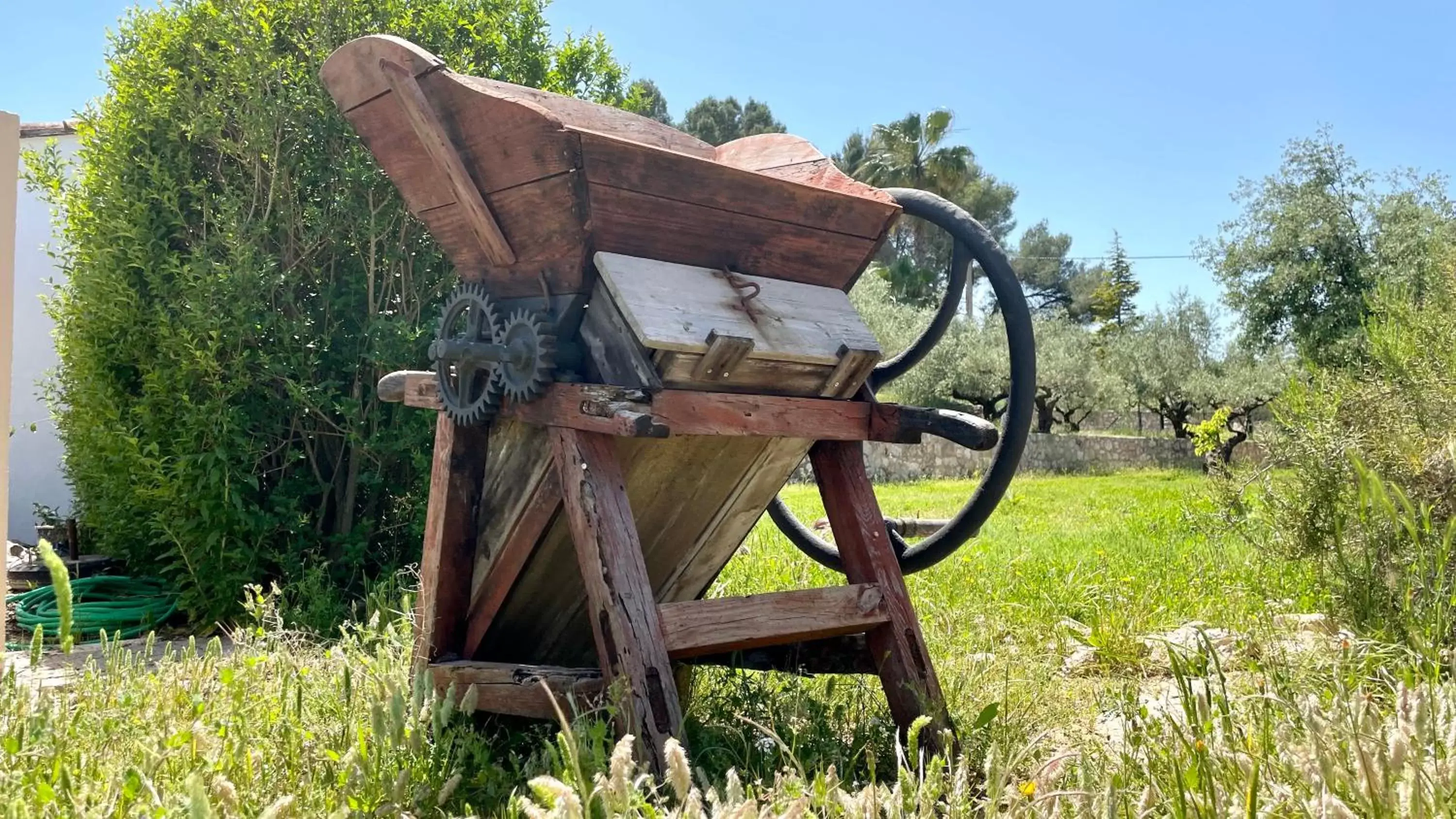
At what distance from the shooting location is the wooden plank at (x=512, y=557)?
256 centimetres

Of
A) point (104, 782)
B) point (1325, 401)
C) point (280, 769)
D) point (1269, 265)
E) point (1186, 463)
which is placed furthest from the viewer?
point (1186, 463)

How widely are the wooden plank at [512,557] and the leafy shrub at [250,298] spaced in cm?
255

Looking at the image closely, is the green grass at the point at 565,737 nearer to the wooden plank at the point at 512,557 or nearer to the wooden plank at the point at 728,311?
the wooden plank at the point at 512,557

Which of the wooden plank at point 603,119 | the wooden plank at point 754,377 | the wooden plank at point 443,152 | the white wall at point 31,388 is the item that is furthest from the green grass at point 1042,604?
the white wall at point 31,388

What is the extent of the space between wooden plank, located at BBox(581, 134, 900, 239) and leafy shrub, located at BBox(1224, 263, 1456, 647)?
207 cm

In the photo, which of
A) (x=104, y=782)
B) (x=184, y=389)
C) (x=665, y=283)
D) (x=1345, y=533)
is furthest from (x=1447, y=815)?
(x=184, y=389)

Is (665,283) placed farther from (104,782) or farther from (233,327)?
(233,327)

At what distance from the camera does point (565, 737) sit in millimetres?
1426

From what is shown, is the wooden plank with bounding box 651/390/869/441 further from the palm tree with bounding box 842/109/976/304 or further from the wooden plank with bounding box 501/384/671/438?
the palm tree with bounding box 842/109/976/304

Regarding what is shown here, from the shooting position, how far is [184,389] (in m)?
5.12

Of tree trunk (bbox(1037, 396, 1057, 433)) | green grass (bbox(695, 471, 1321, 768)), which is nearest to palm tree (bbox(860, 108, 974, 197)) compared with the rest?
tree trunk (bbox(1037, 396, 1057, 433))

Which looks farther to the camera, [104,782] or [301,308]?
[301,308]

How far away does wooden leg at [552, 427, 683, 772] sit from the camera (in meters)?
2.17

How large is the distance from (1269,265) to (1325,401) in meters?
14.8
